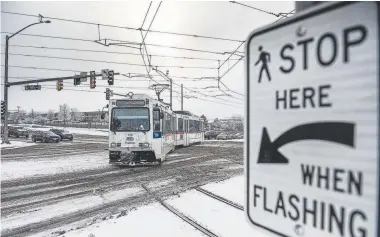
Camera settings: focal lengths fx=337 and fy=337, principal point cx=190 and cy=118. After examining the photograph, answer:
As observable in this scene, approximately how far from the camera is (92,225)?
6.38 m

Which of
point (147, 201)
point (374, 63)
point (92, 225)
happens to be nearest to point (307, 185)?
point (374, 63)

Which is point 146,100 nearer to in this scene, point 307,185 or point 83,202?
point 83,202

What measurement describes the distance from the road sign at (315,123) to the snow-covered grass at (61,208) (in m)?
6.82

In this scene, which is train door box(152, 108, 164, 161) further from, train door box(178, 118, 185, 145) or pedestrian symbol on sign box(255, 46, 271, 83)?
pedestrian symbol on sign box(255, 46, 271, 83)

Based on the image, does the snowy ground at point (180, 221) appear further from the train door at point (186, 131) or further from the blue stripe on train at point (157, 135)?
the train door at point (186, 131)

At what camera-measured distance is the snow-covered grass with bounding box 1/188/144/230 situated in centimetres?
686

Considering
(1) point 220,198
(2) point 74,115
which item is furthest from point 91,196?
(2) point 74,115

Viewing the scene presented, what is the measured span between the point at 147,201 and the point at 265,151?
25.5ft

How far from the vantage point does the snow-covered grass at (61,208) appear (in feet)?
22.5

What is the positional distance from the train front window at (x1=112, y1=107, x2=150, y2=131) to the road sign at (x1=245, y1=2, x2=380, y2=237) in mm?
14172

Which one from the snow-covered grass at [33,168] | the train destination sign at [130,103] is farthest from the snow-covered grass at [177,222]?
the snow-covered grass at [33,168]

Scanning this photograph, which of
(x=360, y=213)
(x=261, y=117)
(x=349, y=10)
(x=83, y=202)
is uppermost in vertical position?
(x=349, y=10)

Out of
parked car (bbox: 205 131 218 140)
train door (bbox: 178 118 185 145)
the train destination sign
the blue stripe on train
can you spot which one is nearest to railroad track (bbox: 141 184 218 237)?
the blue stripe on train

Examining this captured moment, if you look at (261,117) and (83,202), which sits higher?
(261,117)
